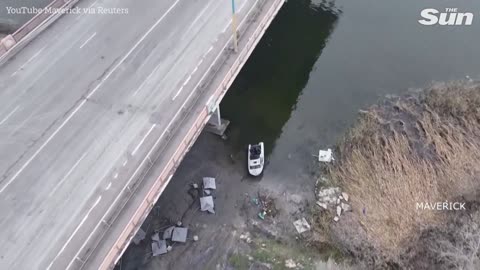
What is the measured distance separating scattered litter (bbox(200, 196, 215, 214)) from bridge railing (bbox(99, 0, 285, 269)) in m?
6.17

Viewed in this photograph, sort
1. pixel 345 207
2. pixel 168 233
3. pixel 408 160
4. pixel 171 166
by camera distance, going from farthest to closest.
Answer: pixel 408 160
pixel 345 207
pixel 168 233
pixel 171 166

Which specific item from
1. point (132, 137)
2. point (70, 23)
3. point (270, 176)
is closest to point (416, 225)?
point (270, 176)

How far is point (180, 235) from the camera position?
32.2 meters

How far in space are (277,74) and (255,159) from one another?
10273 millimetres

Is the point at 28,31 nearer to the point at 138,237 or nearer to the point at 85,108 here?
the point at 85,108

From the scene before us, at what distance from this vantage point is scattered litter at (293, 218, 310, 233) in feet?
107

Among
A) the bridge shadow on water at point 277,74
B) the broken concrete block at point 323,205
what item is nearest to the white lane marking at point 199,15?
the bridge shadow on water at point 277,74

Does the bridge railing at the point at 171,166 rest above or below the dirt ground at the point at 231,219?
above

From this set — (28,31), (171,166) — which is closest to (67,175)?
(171,166)

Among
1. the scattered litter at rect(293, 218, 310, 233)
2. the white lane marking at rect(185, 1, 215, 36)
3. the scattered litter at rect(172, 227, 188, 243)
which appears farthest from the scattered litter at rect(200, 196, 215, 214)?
the white lane marking at rect(185, 1, 215, 36)

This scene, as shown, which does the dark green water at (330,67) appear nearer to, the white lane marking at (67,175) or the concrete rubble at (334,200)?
the concrete rubble at (334,200)

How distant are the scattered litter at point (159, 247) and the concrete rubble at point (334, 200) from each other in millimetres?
11326

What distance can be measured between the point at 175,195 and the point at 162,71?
9.20 m

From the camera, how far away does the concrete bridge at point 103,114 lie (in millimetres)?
25531
